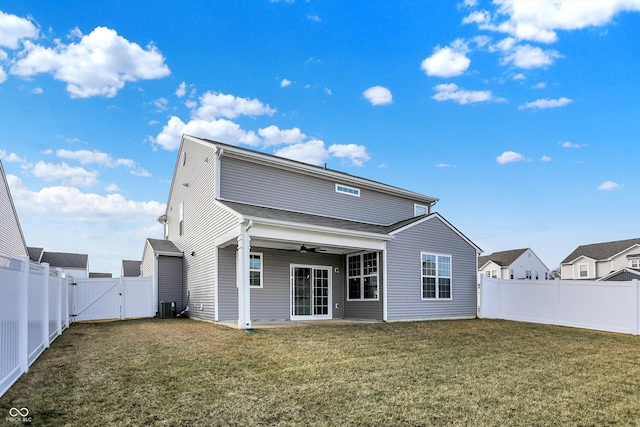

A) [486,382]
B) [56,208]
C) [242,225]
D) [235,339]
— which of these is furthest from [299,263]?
[56,208]

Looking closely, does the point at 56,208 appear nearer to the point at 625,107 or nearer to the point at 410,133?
the point at 410,133

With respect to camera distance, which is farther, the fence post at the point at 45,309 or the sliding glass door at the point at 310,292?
the sliding glass door at the point at 310,292

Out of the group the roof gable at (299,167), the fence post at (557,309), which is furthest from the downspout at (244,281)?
the fence post at (557,309)

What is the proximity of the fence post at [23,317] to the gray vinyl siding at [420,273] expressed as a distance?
10480mm

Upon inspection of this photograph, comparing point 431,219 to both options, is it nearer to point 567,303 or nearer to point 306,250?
point 306,250

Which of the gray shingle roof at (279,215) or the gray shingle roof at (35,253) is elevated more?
the gray shingle roof at (279,215)

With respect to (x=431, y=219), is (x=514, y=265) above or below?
below

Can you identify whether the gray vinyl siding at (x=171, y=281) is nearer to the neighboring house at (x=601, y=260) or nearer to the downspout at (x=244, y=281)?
the downspout at (x=244, y=281)

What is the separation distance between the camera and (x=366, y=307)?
14523mm

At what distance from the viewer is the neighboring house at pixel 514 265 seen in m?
42.0

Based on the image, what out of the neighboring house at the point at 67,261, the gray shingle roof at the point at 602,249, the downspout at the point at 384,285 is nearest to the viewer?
the downspout at the point at 384,285

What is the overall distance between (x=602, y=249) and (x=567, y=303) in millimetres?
31462

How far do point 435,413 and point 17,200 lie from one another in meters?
21.8

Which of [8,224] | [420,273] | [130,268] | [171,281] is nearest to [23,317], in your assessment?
[171,281]
